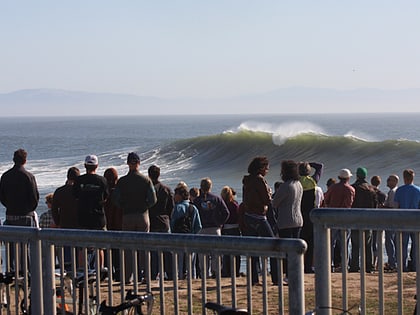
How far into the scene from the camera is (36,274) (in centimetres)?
599

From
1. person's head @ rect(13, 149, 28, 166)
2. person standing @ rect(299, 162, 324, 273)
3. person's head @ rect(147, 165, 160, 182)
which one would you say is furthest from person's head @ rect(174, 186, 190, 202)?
person's head @ rect(13, 149, 28, 166)

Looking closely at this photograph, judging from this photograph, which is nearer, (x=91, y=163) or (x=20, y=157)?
(x=91, y=163)

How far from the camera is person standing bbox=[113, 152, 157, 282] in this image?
973cm

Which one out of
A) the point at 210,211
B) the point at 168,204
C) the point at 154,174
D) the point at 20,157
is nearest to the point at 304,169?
the point at 210,211

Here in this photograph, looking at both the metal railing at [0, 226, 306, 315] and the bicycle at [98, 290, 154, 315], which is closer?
the metal railing at [0, 226, 306, 315]

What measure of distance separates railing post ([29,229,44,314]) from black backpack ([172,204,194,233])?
4406 mm

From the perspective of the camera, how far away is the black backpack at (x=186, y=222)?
408 inches

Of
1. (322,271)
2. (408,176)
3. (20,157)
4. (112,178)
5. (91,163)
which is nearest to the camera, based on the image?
(322,271)

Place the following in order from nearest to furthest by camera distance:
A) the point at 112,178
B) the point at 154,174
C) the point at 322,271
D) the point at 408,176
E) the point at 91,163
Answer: the point at 322,271 → the point at 91,163 → the point at 154,174 → the point at 112,178 → the point at 408,176

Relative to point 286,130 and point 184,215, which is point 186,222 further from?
point 286,130

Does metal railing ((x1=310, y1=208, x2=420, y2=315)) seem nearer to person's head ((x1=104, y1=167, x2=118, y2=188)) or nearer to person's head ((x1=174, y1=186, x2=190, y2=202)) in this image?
person's head ((x1=174, y1=186, x2=190, y2=202))

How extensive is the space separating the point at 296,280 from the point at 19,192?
546 cm

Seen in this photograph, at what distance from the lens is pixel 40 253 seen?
5.99 m

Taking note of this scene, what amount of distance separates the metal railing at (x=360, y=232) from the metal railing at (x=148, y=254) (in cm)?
18
